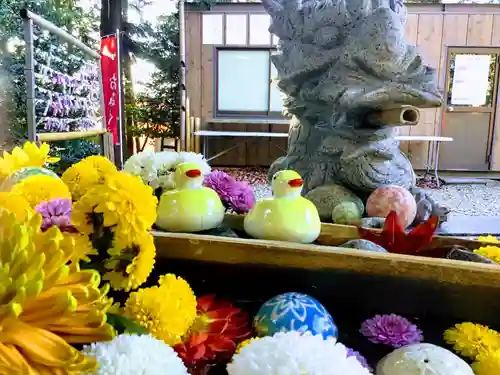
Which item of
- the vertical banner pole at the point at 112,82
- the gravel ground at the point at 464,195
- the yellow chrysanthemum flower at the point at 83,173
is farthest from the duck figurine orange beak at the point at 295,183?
the vertical banner pole at the point at 112,82

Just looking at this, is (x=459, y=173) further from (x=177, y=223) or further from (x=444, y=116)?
(x=177, y=223)

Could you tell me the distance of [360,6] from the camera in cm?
130

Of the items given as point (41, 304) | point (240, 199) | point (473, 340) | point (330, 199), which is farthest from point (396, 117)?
point (41, 304)

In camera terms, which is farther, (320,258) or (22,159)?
(22,159)

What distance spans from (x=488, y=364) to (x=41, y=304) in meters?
0.38

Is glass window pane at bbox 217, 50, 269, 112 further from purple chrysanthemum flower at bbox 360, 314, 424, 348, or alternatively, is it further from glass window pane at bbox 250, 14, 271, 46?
purple chrysanthemum flower at bbox 360, 314, 424, 348

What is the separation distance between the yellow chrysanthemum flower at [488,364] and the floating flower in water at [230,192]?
394 millimetres

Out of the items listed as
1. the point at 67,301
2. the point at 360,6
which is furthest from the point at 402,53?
the point at 67,301

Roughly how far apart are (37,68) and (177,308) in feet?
6.58

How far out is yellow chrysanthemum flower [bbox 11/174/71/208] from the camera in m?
0.42

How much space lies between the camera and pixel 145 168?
669 millimetres

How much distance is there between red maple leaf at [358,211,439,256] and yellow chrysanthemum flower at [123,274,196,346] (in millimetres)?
263

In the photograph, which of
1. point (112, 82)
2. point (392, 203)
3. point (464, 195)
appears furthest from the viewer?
point (464, 195)

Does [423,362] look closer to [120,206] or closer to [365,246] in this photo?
[365,246]
